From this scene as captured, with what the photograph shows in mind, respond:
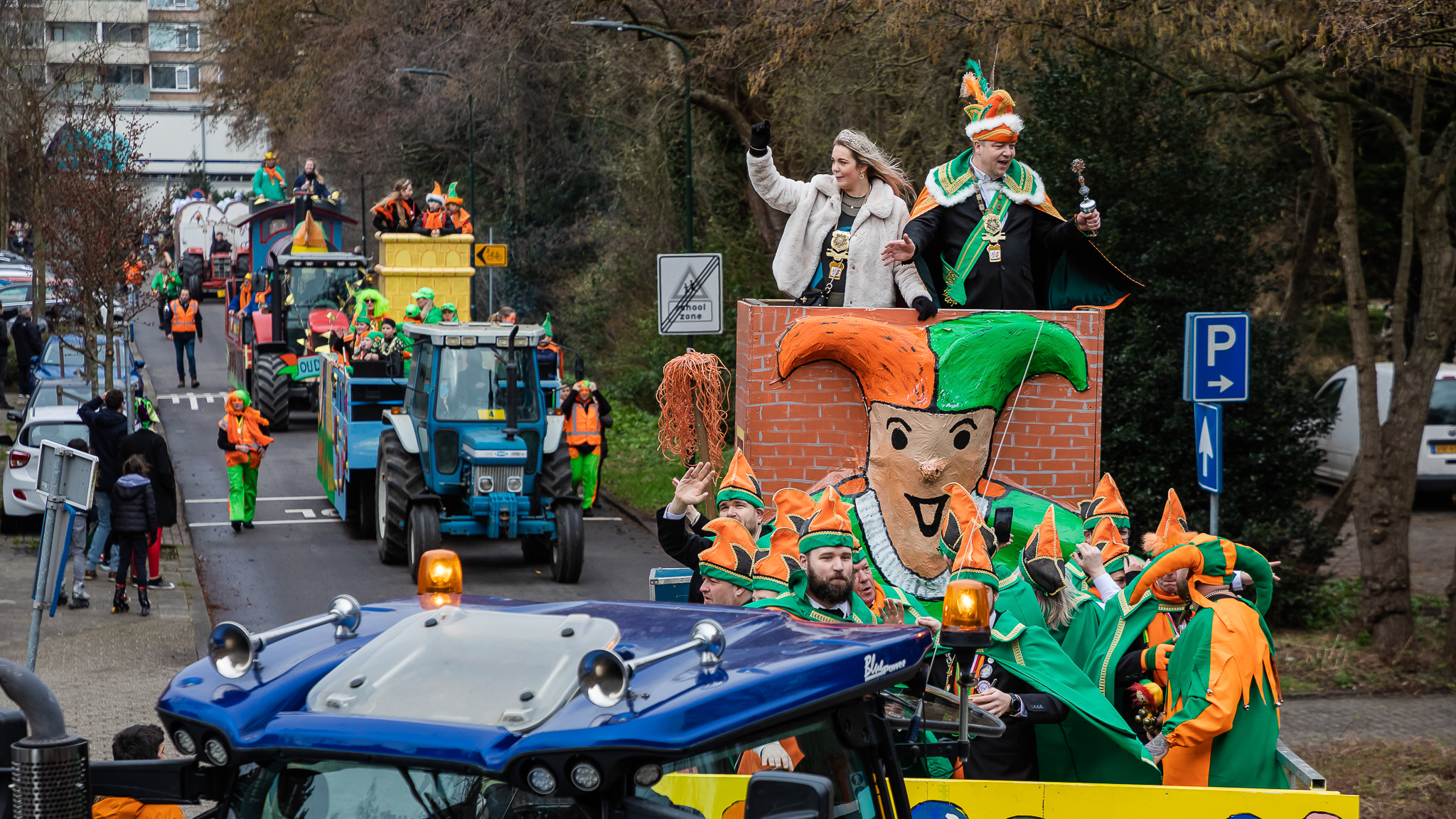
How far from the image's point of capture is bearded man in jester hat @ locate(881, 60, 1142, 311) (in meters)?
7.88

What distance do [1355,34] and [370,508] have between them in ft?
38.6

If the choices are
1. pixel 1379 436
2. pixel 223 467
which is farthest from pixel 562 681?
pixel 223 467

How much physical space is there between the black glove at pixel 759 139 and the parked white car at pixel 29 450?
9.93 m

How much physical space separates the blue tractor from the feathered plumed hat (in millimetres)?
7825

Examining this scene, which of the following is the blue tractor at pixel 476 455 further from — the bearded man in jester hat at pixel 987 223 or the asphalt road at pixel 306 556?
the bearded man in jester hat at pixel 987 223

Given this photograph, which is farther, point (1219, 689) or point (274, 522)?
point (274, 522)

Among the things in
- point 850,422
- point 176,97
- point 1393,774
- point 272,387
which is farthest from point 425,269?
point 176,97

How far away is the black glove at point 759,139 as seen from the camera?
25.8ft

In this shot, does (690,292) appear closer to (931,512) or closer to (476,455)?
(476,455)

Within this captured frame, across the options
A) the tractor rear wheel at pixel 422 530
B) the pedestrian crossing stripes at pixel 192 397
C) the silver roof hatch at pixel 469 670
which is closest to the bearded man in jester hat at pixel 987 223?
the silver roof hatch at pixel 469 670

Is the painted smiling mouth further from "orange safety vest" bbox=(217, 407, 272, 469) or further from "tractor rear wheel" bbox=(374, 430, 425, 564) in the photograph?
"orange safety vest" bbox=(217, 407, 272, 469)

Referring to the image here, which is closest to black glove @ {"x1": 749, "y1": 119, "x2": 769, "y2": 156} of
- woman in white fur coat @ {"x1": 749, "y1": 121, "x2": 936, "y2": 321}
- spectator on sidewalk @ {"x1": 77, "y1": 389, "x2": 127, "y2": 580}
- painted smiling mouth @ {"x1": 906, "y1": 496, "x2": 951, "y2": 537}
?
woman in white fur coat @ {"x1": 749, "y1": 121, "x2": 936, "y2": 321}

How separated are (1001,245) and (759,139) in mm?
1382

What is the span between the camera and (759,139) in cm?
796
